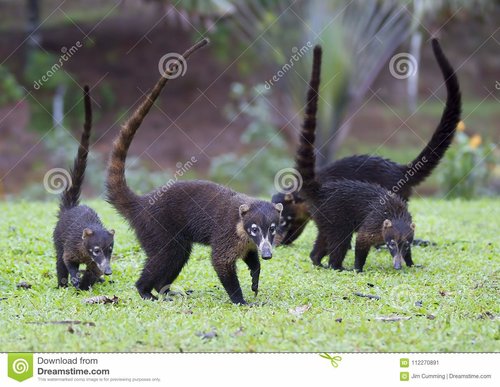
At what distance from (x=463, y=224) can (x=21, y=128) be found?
14.0 metres

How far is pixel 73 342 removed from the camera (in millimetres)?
5215

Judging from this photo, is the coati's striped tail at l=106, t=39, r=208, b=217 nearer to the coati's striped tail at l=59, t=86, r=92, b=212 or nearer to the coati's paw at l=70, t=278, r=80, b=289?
the coati's striped tail at l=59, t=86, r=92, b=212

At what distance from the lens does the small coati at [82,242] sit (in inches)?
272

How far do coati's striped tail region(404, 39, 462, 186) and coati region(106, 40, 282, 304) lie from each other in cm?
257

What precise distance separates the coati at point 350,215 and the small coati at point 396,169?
0.47 m

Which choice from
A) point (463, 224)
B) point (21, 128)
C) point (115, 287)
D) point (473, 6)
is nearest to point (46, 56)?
point (21, 128)

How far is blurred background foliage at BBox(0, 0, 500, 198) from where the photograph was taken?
49.8 feet

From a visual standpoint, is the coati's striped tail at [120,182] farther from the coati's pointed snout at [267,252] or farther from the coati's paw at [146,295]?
the coati's pointed snout at [267,252]

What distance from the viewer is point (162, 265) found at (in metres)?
6.72

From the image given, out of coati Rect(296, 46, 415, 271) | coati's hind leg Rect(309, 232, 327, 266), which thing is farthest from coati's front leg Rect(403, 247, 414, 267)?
coati's hind leg Rect(309, 232, 327, 266)

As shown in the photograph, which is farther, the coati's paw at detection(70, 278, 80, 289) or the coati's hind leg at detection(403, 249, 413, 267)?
the coati's hind leg at detection(403, 249, 413, 267)

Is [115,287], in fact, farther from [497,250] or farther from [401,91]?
[401,91]

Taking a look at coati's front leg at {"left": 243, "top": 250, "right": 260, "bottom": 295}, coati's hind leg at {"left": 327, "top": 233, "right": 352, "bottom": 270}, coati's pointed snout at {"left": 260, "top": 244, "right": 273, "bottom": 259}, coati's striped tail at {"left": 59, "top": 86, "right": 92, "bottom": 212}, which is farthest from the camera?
coati's hind leg at {"left": 327, "top": 233, "right": 352, "bottom": 270}

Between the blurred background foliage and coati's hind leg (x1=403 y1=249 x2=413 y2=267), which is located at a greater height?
the blurred background foliage
